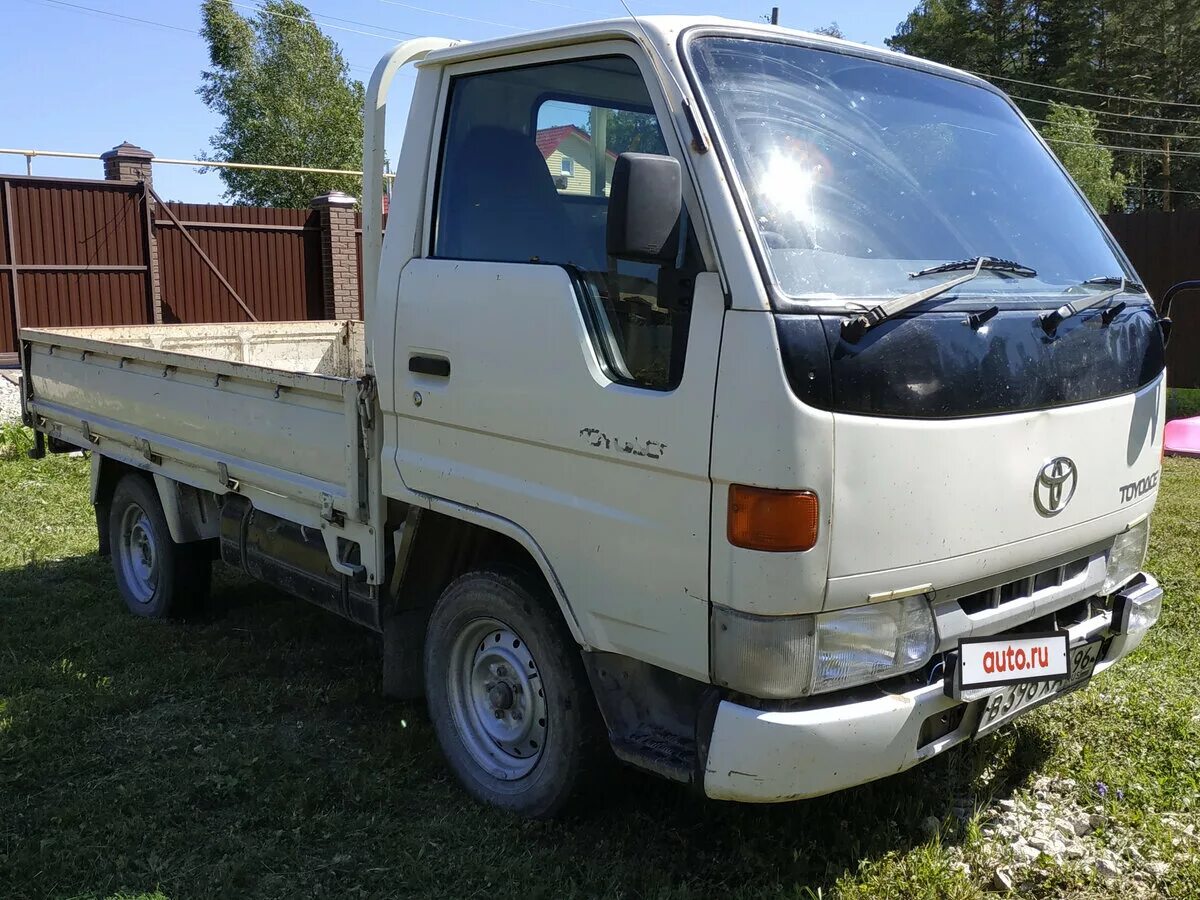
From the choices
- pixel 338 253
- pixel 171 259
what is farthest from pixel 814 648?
pixel 338 253

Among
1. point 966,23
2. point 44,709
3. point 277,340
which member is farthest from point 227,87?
point 44,709

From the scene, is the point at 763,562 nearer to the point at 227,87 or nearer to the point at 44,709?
the point at 44,709

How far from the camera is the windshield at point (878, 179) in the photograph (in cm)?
275

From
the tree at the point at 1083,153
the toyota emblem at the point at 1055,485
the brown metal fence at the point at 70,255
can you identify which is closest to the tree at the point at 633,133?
the toyota emblem at the point at 1055,485

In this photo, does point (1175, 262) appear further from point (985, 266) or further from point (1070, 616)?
point (985, 266)

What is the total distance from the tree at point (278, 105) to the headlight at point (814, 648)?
38369 millimetres

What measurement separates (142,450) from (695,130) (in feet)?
11.7

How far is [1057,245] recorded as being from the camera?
3357mm

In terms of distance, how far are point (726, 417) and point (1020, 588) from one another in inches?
44.1

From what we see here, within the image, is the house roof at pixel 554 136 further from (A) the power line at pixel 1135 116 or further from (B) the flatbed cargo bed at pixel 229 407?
(A) the power line at pixel 1135 116

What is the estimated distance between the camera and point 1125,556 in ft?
11.3

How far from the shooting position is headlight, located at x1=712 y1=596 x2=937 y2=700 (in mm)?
2590

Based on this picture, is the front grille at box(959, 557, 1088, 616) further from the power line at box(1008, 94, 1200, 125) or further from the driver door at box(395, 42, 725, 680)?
the power line at box(1008, 94, 1200, 125)

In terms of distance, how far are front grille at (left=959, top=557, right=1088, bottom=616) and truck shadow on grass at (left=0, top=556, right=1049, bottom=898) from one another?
80 centimetres
